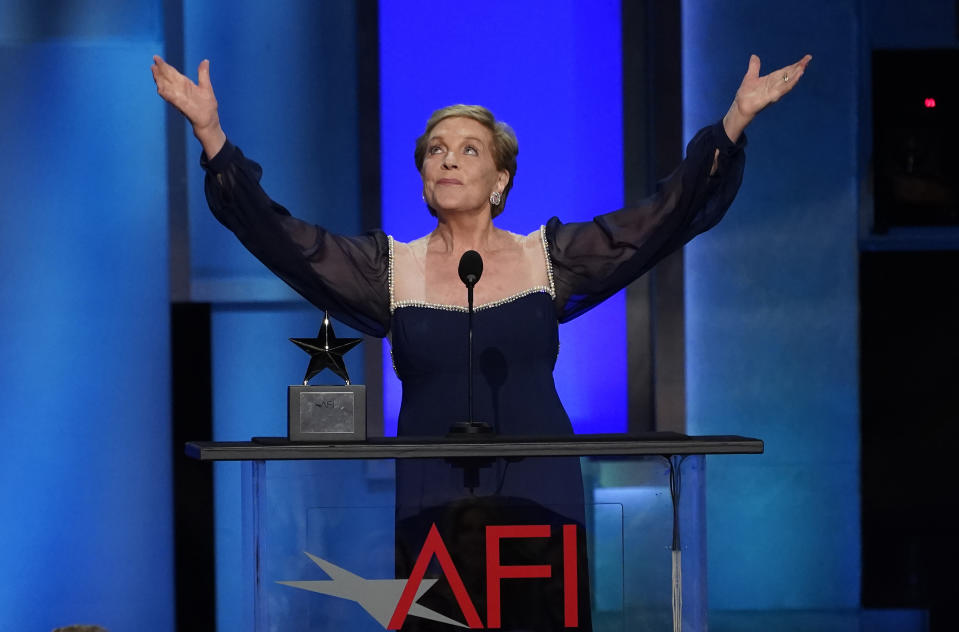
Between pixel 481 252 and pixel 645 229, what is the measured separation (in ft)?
1.29

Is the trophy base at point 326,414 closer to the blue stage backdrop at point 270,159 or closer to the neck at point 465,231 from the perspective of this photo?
the neck at point 465,231

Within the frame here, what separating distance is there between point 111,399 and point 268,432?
0.58m

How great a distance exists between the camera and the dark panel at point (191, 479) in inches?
166

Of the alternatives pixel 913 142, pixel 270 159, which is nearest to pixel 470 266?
pixel 270 159

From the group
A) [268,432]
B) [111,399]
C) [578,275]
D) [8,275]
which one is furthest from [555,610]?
[8,275]

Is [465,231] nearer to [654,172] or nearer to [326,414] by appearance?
[326,414]

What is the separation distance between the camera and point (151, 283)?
432 cm

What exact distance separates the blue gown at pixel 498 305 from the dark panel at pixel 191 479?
156 centimetres

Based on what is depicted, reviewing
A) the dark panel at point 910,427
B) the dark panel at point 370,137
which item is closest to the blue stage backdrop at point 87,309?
the dark panel at point 370,137

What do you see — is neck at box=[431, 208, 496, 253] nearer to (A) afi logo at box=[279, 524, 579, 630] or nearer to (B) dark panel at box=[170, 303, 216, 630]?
(A) afi logo at box=[279, 524, 579, 630]

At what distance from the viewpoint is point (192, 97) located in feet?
8.38

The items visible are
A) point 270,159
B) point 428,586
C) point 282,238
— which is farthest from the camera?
point 270,159

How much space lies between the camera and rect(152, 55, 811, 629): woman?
2.69 m

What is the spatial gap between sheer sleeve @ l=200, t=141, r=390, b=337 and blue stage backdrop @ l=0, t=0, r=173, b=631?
168cm
